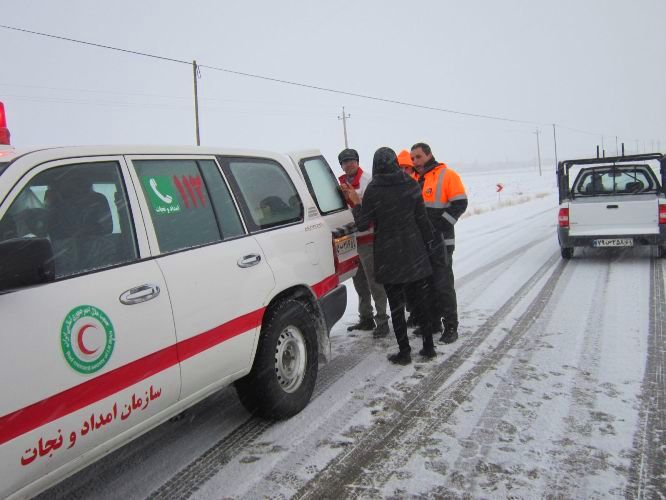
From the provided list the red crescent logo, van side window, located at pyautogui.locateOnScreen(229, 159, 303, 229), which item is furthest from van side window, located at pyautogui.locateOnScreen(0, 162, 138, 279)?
van side window, located at pyautogui.locateOnScreen(229, 159, 303, 229)

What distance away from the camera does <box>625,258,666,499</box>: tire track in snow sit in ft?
8.91

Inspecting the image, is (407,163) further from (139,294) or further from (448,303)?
(139,294)

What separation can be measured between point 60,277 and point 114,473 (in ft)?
4.89

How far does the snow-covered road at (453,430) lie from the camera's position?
2873mm

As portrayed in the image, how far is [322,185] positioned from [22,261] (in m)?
3.18

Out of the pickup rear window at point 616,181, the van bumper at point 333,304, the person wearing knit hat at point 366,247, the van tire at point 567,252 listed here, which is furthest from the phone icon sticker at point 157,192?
the pickup rear window at point 616,181

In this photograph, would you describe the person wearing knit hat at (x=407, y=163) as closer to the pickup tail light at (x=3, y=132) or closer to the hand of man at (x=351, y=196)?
the hand of man at (x=351, y=196)

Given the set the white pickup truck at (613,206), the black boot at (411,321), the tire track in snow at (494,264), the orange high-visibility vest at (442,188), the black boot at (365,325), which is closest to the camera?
the orange high-visibility vest at (442,188)

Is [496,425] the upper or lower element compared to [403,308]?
lower

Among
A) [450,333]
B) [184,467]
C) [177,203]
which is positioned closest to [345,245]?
[450,333]

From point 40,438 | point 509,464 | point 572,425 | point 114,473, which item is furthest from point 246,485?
point 572,425

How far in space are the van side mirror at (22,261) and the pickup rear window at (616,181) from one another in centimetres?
969

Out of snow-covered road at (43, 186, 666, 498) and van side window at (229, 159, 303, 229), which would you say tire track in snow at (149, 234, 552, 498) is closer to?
snow-covered road at (43, 186, 666, 498)

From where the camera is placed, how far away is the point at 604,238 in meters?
8.98
